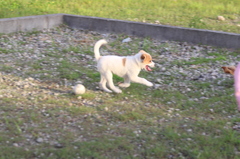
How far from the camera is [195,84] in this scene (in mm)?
5844

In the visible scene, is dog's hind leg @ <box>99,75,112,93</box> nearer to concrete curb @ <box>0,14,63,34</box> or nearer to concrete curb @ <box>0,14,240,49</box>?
concrete curb @ <box>0,14,240,49</box>

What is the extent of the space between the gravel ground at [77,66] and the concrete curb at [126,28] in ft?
0.68

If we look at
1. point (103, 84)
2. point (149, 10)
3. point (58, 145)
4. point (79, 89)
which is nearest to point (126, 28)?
point (149, 10)

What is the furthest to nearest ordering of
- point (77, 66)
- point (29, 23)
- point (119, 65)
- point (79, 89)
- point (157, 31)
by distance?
1. point (29, 23)
2. point (157, 31)
3. point (77, 66)
4. point (119, 65)
5. point (79, 89)

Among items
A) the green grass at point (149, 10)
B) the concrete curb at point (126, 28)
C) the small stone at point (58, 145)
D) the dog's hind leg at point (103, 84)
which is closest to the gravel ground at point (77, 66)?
the small stone at point (58, 145)

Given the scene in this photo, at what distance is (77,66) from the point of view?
6484mm

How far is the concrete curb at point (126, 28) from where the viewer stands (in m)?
8.03

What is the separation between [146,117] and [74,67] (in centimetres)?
223

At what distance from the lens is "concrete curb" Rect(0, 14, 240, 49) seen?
316 inches

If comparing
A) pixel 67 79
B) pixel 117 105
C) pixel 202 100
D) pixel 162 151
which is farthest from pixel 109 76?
pixel 162 151

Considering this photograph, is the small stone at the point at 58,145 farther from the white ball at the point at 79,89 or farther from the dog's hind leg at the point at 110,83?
the dog's hind leg at the point at 110,83

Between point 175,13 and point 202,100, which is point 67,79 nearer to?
point 202,100

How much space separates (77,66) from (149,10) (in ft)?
19.6

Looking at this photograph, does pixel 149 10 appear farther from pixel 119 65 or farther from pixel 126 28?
pixel 119 65
